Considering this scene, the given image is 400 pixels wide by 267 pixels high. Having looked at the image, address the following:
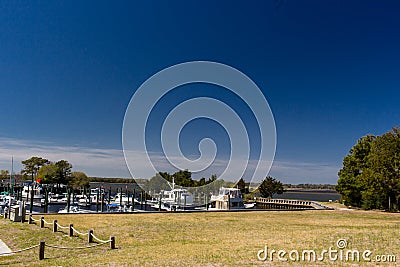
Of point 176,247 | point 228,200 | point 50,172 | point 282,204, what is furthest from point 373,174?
point 50,172

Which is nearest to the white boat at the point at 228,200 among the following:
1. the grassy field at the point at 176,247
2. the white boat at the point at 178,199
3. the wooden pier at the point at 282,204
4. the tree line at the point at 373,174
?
the white boat at the point at 178,199

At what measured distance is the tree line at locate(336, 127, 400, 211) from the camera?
5009 centimetres

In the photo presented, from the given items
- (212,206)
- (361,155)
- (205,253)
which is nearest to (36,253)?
(205,253)

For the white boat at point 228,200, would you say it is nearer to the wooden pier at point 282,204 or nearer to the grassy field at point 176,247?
the wooden pier at point 282,204

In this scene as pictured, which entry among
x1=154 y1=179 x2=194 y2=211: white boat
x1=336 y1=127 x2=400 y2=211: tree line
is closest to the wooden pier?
x1=154 y1=179 x2=194 y2=211: white boat

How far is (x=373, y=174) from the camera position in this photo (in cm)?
5062

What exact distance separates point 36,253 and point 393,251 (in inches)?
615

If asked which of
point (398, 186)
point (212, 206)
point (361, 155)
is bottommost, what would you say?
point (212, 206)

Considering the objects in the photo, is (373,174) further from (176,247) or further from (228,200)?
(176,247)

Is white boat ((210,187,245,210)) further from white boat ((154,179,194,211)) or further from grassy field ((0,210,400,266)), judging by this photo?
grassy field ((0,210,400,266))

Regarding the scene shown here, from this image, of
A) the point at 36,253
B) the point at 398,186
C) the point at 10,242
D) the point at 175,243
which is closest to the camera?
the point at 36,253

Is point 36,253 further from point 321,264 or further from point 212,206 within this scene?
point 212,206

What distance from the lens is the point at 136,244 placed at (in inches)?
740

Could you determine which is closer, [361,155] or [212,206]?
[361,155]
